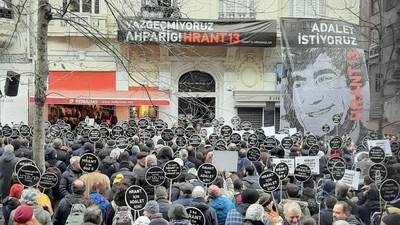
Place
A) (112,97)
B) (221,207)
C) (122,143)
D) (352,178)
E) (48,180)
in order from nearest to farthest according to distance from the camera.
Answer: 1. (221,207)
2. (48,180)
3. (352,178)
4. (122,143)
5. (112,97)

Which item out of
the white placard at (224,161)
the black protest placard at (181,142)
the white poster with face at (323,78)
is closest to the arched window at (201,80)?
the white poster with face at (323,78)

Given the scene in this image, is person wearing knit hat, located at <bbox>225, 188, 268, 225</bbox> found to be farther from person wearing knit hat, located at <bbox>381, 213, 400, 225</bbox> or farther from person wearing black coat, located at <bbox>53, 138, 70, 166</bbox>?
person wearing black coat, located at <bbox>53, 138, 70, 166</bbox>

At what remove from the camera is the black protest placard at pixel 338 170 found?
10070mm

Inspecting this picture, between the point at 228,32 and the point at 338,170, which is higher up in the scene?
the point at 228,32

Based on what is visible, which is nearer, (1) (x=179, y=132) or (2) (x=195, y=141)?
(2) (x=195, y=141)

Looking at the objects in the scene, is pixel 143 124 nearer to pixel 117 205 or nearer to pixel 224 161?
pixel 224 161

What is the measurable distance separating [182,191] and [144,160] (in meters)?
2.74

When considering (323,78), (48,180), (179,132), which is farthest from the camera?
(323,78)

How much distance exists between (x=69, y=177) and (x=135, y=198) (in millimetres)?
2728

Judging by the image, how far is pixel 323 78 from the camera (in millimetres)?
25172

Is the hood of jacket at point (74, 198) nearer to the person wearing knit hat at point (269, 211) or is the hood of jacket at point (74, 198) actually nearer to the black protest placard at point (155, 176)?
the black protest placard at point (155, 176)

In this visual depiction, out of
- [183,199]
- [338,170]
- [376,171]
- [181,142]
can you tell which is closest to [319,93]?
[181,142]

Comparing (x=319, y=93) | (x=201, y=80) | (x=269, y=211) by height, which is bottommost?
(x=269, y=211)

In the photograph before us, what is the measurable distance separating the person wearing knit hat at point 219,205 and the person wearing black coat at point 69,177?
9.18ft
